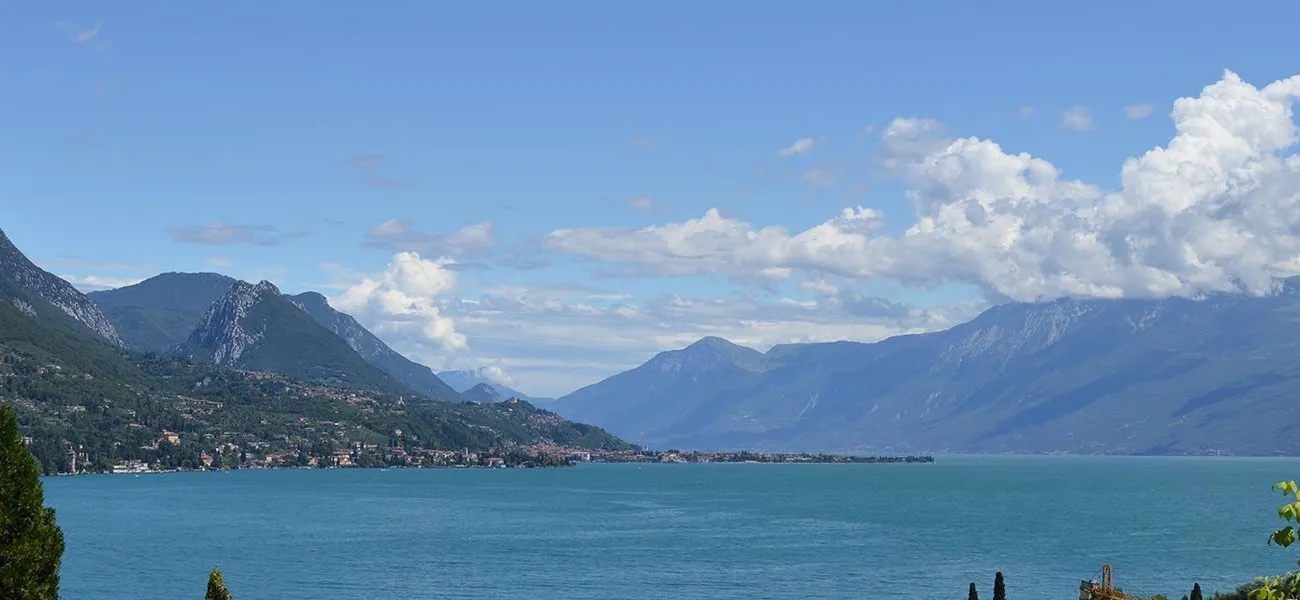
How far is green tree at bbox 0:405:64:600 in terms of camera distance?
4678cm

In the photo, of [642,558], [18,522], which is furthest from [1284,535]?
[642,558]

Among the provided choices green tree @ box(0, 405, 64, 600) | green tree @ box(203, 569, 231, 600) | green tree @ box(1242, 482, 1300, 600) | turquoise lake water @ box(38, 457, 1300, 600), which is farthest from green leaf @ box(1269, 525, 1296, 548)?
turquoise lake water @ box(38, 457, 1300, 600)

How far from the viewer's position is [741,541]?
163 m

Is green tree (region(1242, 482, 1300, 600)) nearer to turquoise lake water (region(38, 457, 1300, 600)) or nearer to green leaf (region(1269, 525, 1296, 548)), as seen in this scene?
green leaf (region(1269, 525, 1296, 548))

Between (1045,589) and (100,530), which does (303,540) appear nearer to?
(100,530)

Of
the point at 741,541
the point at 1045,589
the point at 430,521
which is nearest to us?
the point at 1045,589

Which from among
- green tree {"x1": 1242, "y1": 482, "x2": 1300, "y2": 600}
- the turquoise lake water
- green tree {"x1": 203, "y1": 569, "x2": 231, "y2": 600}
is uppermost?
green tree {"x1": 1242, "y1": 482, "x2": 1300, "y2": 600}

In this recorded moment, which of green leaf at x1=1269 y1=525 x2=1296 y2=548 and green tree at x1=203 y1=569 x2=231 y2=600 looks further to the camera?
green tree at x1=203 y1=569 x2=231 y2=600

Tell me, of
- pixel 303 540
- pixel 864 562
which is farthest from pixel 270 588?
pixel 864 562

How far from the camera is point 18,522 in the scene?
47.4 meters

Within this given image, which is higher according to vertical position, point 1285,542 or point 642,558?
point 1285,542

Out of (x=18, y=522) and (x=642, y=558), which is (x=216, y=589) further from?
(x=642, y=558)

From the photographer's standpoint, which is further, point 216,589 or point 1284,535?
point 216,589

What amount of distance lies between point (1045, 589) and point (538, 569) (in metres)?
49.6
